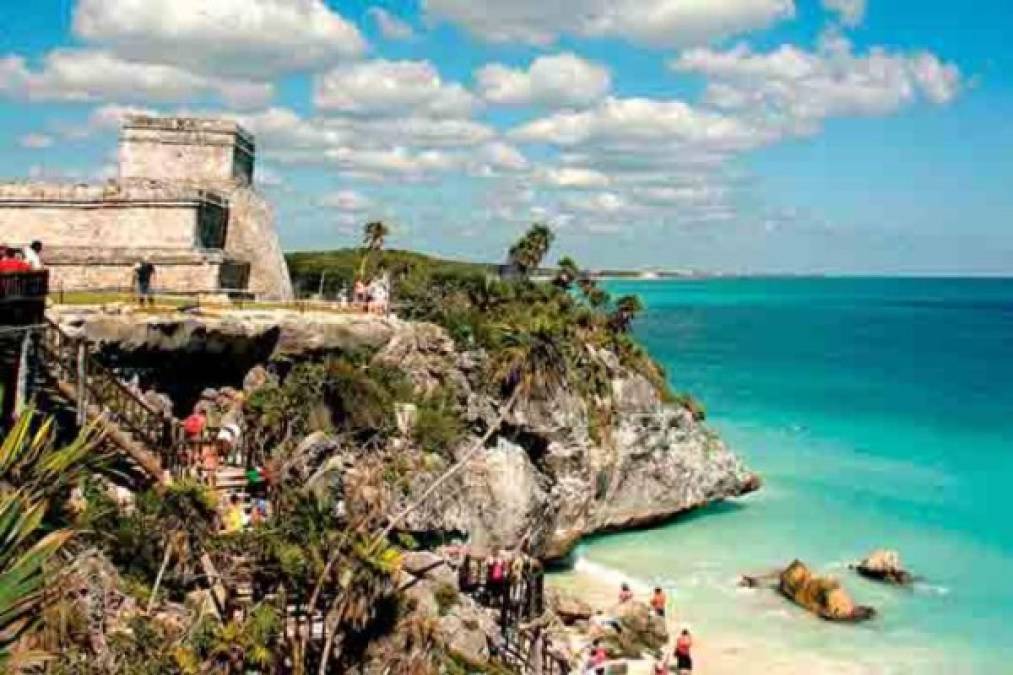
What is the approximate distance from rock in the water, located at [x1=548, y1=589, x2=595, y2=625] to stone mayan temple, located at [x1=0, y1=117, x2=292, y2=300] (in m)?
12.1

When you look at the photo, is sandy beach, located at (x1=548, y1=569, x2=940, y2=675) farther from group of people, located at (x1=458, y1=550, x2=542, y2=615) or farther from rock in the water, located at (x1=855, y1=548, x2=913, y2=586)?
rock in the water, located at (x1=855, y1=548, x2=913, y2=586)

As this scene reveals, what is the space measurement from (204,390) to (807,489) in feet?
88.5

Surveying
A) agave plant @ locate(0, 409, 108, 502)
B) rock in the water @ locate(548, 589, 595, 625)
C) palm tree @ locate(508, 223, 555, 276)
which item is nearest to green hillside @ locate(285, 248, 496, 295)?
palm tree @ locate(508, 223, 555, 276)

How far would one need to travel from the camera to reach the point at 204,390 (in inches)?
1064

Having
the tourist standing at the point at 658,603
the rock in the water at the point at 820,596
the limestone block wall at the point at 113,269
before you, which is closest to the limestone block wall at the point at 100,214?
the limestone block wall at the point at 113,269

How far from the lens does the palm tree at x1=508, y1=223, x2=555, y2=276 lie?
45.7 m

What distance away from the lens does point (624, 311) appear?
4616 cm

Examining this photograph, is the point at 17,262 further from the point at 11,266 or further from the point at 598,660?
the point at 598,660

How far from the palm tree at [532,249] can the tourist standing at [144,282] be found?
2019 cm

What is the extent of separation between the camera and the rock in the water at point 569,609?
26.2m

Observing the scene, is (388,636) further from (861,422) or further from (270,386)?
(861,422)

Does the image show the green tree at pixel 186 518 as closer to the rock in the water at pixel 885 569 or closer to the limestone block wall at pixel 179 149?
the limestone block wall at pixel 179 149

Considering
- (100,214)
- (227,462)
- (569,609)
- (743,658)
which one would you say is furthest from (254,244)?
(743,658)

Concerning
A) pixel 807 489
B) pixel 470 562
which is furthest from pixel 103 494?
pixel 807 489
